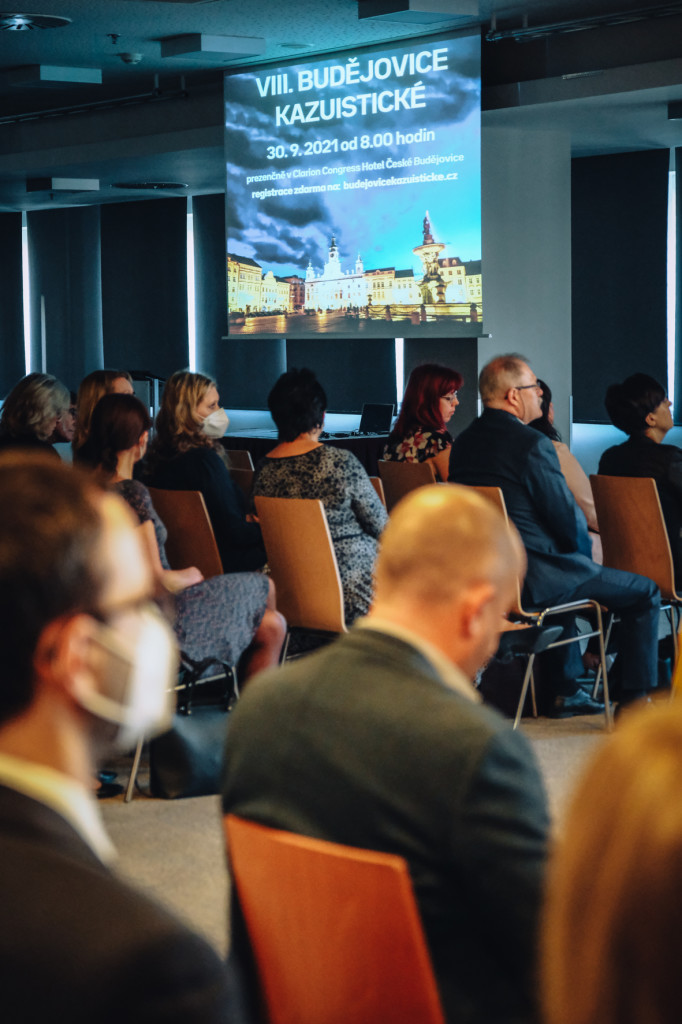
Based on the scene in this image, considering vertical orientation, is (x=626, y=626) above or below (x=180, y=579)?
below

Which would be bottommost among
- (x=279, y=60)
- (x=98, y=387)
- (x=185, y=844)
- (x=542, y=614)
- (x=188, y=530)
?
(x=185, y=844)

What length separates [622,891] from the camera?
503 mm

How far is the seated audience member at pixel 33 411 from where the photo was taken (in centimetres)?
537

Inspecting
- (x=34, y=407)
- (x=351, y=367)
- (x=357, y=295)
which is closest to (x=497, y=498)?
(x=34, y=407)

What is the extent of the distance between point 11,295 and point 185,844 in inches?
621

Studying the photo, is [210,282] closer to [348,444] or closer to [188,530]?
[348,444]

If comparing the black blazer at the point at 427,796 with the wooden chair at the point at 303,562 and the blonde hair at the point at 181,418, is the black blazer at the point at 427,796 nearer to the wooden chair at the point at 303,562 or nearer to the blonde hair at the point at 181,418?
the wooden chair at the point at 303,562

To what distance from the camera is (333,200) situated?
849cm

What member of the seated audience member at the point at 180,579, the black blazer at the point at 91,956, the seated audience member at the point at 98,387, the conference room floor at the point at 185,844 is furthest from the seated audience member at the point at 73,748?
the seated audience member at the point at 98,387

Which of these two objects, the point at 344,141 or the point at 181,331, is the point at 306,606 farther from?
the point at 181,331

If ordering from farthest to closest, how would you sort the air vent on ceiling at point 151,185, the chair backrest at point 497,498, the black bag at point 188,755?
the air vent on ceiling at point 151,185, the chair backrest at point 497,498, the black bag at point 188,755

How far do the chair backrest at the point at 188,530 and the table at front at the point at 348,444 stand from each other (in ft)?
10.3

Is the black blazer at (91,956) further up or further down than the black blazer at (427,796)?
further up

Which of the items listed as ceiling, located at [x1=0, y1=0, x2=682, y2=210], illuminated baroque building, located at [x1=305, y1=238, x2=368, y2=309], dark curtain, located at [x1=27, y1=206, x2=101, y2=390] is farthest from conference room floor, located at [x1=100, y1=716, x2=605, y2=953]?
dark curtain, located at [x1=27, y1=206, x2=101, y2=390]
